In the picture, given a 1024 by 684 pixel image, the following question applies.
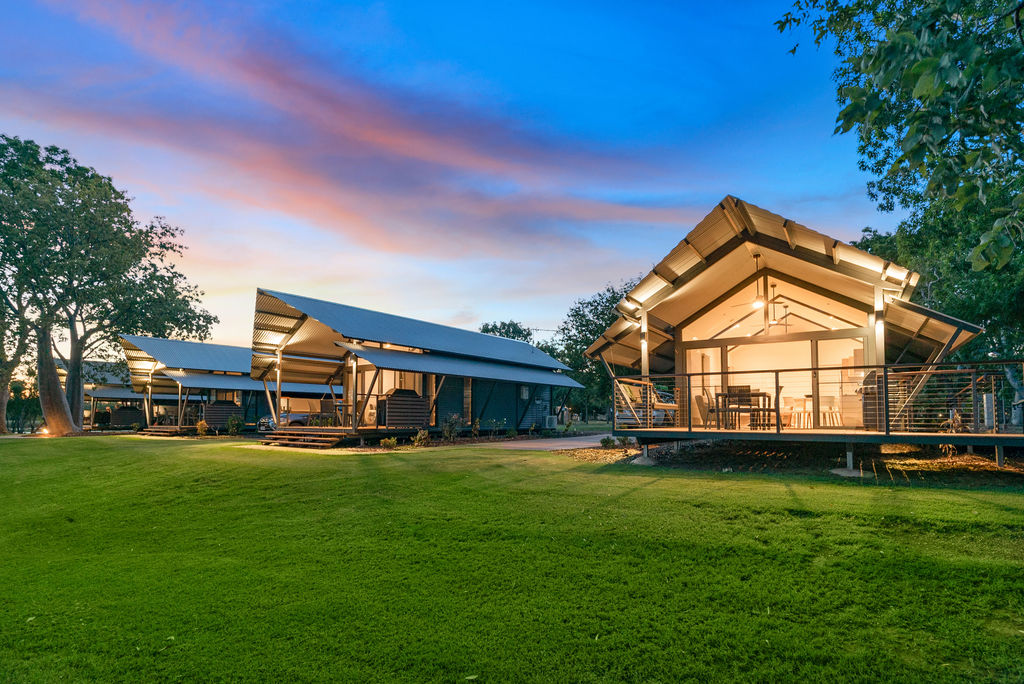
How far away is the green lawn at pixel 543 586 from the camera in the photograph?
13.2 ft

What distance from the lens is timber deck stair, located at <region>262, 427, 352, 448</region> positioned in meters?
17.8

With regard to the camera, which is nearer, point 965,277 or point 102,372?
point 965,277

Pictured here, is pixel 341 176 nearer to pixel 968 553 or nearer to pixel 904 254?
pixel 968 553

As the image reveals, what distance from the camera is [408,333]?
22703mm

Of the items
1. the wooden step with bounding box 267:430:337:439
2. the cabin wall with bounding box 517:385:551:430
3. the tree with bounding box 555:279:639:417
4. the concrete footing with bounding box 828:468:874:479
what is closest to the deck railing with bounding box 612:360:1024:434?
the concrete footing with bounding box 828:468:874:479

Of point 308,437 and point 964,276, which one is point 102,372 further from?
point 964,276

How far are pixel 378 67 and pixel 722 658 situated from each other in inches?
577

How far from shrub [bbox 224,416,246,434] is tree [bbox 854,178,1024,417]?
1065 inches

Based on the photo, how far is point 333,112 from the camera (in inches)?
591

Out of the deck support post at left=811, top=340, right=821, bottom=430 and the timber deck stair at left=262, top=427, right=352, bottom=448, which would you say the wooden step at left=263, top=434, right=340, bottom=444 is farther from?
the deck support post at left=811, top=340, right=821, bottom=430

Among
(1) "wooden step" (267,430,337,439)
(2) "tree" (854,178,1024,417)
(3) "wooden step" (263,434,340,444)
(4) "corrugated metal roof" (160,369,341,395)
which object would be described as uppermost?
(2) "tree" (854,178,1024,417)

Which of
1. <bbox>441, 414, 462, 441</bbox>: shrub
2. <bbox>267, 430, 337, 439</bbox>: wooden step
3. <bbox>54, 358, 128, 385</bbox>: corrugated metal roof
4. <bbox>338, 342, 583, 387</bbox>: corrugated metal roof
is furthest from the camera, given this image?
<bbox>54, 358, 128, 385</bbox>: corrugated metal roof

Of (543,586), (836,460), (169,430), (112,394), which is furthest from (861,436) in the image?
(112,394)

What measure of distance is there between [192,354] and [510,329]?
161 feet
